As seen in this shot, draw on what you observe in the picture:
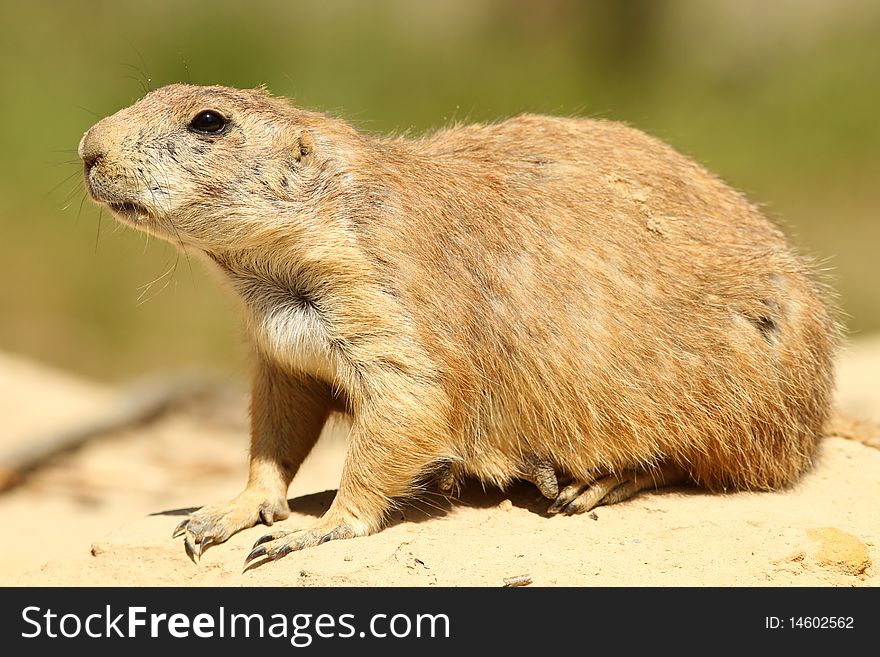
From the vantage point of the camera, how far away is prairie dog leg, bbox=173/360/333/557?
551 centimetres

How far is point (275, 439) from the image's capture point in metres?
5.69

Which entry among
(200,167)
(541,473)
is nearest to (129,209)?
(200,167)

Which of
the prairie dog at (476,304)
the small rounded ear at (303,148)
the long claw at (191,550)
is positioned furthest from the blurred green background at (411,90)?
the long claw at (191,550)

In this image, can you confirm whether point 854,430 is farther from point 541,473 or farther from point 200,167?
point 200,167

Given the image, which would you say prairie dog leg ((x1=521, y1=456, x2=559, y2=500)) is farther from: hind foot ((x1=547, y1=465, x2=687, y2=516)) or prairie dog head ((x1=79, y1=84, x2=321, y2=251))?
prairie dog head ((x1=79, y1=84, x2=321, y2=251))

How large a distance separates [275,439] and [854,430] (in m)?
3.49

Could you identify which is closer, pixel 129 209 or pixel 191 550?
pixel 129 209

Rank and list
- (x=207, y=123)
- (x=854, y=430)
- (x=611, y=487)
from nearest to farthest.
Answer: (x=207, y=123) → (x=611, y=487) → (x=854, y=430)

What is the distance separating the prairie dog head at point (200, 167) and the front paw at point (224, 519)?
51.5 inches

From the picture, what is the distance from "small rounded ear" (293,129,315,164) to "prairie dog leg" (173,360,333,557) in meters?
1.08

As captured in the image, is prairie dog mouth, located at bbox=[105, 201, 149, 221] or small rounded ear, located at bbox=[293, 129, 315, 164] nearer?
prairie dog mouth, located at bbox=[105, 201, 149, 221]

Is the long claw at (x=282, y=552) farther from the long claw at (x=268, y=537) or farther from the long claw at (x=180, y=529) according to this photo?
the long claw at (x=180, y=529)

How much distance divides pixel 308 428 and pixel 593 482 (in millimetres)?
1467

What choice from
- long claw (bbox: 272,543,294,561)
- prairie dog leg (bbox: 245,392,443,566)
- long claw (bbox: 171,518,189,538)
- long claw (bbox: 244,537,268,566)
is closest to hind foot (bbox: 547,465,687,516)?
prairie dog leg (bbox: 245,392,443,566)
